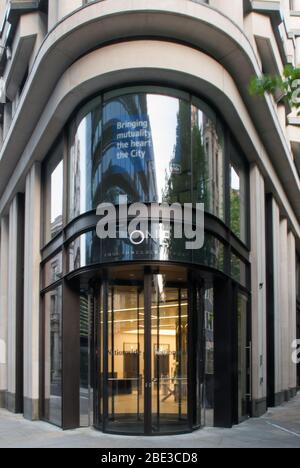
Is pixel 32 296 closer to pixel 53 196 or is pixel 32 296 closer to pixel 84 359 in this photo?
pixel 53 196

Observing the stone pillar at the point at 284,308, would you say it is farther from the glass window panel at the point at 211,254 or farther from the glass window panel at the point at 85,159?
the glass window panel at the point at 85,159

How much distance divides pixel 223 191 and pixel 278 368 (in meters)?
11.3

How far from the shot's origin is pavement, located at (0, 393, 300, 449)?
14.7 m

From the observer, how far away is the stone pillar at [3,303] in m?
26.7

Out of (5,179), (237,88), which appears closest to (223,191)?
(237,88)

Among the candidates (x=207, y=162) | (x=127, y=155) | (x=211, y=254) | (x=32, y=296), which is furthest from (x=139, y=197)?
(x=32, y=296)

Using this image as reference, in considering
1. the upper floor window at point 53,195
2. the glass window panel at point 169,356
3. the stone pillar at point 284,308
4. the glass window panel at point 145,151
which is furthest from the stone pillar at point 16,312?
the stone pillar at point 284,308

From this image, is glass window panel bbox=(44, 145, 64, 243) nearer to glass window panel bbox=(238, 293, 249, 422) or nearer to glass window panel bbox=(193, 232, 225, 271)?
glass window panel bbox=(193, 232, 225, 271)

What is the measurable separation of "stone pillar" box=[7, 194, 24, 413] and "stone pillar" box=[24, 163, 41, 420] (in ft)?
7.58

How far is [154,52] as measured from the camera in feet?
53.0

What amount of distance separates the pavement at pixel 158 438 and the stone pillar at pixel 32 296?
1.21 metres

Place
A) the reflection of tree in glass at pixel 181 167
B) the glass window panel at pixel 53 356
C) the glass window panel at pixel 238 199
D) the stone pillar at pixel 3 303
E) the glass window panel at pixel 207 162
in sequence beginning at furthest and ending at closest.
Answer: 1. the stone pillar at pixel 3 303
2. the glass window panel at pixel 238 199
3. the glass window panel at pixel 53 356
4. the glass window panel at pixel 207 162
5. the reflection of tree in glass at pixel 181 167

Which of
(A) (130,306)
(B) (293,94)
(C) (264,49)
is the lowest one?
(A) (130,306)
